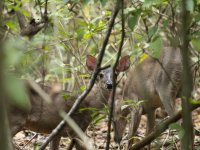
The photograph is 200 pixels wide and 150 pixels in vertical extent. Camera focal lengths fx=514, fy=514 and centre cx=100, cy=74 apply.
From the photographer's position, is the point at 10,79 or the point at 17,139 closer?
the point at 10,79

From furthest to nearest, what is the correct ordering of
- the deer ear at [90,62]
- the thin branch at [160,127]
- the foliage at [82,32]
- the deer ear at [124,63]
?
1. the deer ear at [90,62]
2. the deer ear at [124,63]
3. the thin branch at [160,127]
4. the foliage at [82,32]

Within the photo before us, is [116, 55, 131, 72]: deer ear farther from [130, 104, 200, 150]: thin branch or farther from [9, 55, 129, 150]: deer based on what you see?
[130, 104, 200, 150]: thin branch

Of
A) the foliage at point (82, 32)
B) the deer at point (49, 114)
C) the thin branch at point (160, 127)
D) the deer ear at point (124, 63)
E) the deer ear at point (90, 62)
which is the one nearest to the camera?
the foliage at point (82, 32)

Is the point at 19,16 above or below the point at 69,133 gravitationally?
above

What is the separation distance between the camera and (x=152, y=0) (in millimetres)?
3918

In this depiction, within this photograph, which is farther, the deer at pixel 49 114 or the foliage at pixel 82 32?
the deer at pixel 49 114

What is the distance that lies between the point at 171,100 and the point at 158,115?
6.08ft

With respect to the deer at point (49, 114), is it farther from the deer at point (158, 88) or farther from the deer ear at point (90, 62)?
the deer at point (158, 88)

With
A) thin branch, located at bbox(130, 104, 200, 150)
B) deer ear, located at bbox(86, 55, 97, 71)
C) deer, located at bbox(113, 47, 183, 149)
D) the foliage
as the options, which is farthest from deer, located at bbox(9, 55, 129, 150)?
thin branch, located at bbox(130, 104, 200, 150)

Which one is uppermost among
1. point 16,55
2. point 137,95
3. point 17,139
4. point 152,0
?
point 152,0

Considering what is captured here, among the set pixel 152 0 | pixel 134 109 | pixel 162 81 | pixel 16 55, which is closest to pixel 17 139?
pixel 134 109

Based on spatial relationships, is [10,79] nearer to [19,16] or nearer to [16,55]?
[16,55]

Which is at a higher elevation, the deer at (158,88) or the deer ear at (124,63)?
the deer ear at (124,63)

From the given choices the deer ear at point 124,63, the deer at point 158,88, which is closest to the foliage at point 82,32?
the deer ear at point 124,63
